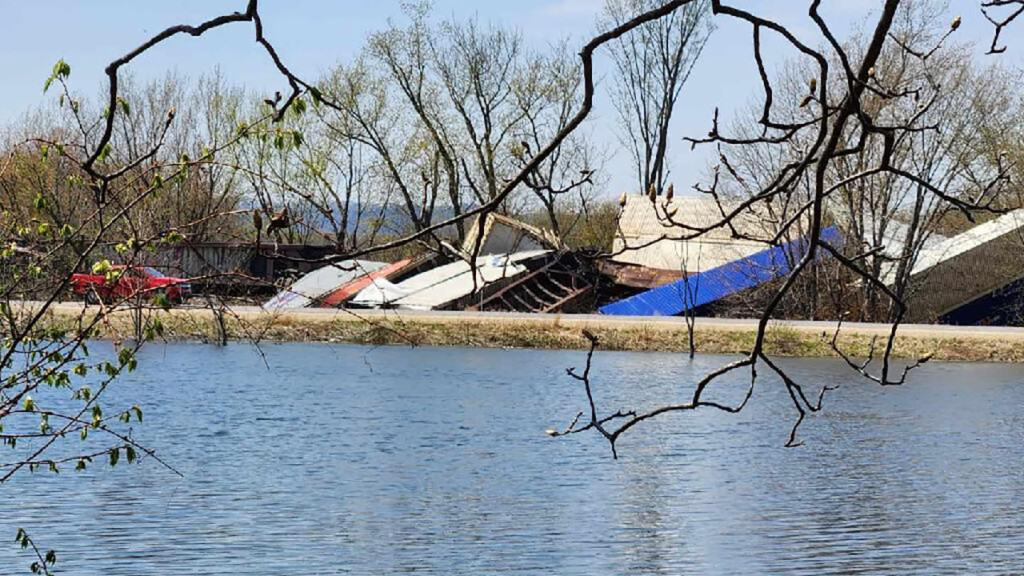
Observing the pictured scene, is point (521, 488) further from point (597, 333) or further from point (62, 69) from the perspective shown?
point (597, 333)

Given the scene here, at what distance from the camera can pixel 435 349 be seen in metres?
43.6

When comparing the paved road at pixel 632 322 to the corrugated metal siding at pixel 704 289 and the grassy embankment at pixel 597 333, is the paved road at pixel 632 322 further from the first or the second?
the corrugated metal siding at pixel 704 289

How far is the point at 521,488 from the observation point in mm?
20297

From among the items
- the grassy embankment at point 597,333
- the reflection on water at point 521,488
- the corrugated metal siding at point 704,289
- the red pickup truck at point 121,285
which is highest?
the corrugated metal siding at point 704,289

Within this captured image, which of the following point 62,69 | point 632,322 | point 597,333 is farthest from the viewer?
point 632,322

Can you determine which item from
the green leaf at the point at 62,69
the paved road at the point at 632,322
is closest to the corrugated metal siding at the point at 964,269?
the paved road at the point at 632,322

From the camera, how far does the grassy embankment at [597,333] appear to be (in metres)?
40.1

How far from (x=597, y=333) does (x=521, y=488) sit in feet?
66.6

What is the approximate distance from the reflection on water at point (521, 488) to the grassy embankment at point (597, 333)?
5.97 meters

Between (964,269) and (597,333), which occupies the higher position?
(964,269)

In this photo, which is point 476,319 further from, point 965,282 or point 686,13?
point 686,13

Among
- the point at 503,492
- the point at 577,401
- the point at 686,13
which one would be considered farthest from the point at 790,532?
the point at 686,13

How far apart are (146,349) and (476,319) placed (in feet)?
33.5

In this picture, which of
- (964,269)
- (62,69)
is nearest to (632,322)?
(964,269)
